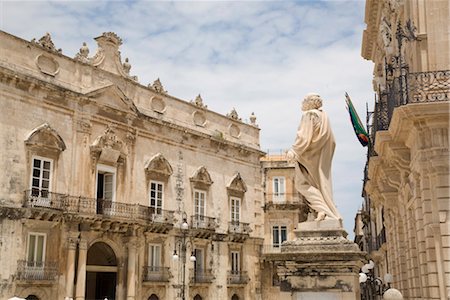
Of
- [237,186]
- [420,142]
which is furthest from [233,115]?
[420,142]

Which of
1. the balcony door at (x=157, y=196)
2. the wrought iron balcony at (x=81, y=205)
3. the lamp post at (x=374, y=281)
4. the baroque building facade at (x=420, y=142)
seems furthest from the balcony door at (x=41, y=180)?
the baroque building facade at (x=420, y=142)

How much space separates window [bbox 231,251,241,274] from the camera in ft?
101

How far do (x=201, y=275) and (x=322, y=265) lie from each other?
22302 millimetres

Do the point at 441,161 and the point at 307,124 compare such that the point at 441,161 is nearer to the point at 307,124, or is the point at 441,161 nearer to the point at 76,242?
A: the point at 307,124

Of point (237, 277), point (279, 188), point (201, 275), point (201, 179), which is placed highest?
point (279, 188)

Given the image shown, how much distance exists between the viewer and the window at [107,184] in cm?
2523

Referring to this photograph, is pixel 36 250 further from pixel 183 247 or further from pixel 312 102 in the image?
pixel 312 102

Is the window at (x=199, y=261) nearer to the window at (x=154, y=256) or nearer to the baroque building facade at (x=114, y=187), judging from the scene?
the baroque building facade at (x=114, y=187)

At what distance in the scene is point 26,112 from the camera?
22250mm

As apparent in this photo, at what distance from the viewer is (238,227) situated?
31.5 m

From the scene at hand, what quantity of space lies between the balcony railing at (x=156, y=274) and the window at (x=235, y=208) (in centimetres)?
594

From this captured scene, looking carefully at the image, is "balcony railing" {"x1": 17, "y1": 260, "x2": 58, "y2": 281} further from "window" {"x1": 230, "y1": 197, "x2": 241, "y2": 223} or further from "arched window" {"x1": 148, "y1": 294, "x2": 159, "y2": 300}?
"window" {"x1": 230, "y1": 197, "x2": 241, "y2": 223}

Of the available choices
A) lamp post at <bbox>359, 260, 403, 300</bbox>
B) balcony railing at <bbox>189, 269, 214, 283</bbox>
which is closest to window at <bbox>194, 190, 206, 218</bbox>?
balcony railing at <bbox>189, 269, 214, 283</bbox>

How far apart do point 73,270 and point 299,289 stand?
17.3 meters
